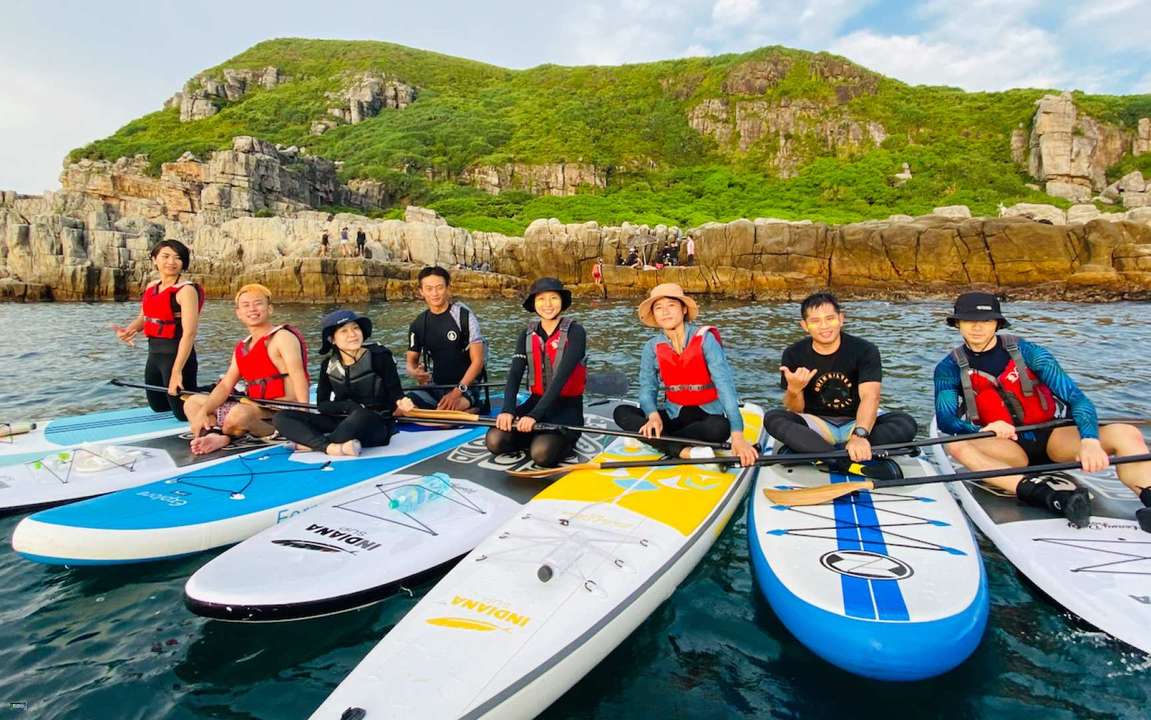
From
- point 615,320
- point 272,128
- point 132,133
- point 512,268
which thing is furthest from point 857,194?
point 132,133

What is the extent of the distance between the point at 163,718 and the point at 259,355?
3.82 meters

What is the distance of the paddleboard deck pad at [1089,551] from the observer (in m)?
3.10

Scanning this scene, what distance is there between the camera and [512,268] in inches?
1313

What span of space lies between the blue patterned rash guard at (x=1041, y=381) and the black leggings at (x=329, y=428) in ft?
17.2

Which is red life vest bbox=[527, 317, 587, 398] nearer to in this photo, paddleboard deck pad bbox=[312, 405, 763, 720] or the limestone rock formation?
paddleboard deck pad bbox=[312, 405, 763, 720]

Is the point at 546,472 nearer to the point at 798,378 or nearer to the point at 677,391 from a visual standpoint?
the point at 677,391

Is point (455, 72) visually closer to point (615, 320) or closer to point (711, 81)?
point (711, 81)

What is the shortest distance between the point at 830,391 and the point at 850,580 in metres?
2.43

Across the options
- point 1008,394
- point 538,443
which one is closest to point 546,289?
point 538,443

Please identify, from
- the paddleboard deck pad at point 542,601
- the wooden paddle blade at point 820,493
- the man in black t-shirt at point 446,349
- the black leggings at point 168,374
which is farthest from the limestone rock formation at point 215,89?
the wooden paddle blade at point 820,493

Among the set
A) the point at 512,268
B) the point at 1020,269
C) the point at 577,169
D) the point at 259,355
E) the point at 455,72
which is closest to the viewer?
the point at 259,355

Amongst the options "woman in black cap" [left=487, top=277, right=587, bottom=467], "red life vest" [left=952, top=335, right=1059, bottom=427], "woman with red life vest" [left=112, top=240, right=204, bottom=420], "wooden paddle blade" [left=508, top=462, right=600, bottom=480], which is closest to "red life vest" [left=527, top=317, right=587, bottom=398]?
"woman in black cap" [left=487, top=277, right=587, bottom=467]

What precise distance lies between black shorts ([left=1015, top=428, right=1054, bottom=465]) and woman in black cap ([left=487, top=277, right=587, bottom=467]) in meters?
3.81

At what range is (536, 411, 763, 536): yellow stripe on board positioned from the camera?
4.29 metres
